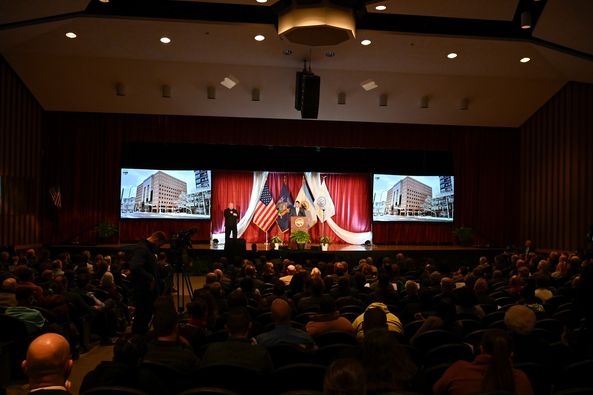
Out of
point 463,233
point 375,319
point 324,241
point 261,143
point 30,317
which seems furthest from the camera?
point 261,143

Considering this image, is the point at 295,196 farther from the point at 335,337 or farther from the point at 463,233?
the point at 335,337

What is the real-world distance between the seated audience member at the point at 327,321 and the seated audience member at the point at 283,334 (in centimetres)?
39

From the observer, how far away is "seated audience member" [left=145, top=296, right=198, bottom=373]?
351 centimetres

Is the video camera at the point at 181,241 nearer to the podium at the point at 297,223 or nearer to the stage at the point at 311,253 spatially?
the stage at the point at 311,253

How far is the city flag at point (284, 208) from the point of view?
57.3ft

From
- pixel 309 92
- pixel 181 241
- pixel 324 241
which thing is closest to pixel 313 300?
pixel 181 241

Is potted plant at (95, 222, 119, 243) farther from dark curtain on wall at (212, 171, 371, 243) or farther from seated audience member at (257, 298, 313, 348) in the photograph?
seated audience member at (257, 298, 313, 348)

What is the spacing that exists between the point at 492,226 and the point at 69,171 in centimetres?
1311

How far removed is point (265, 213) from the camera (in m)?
17.6

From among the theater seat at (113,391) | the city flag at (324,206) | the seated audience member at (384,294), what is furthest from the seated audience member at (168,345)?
the city flag at (324,206)

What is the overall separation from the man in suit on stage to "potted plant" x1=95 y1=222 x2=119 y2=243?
17.1 ft

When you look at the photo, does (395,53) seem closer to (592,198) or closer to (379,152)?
(379,152)

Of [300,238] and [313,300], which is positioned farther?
[300,238]

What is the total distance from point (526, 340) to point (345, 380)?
2371 millimetres
